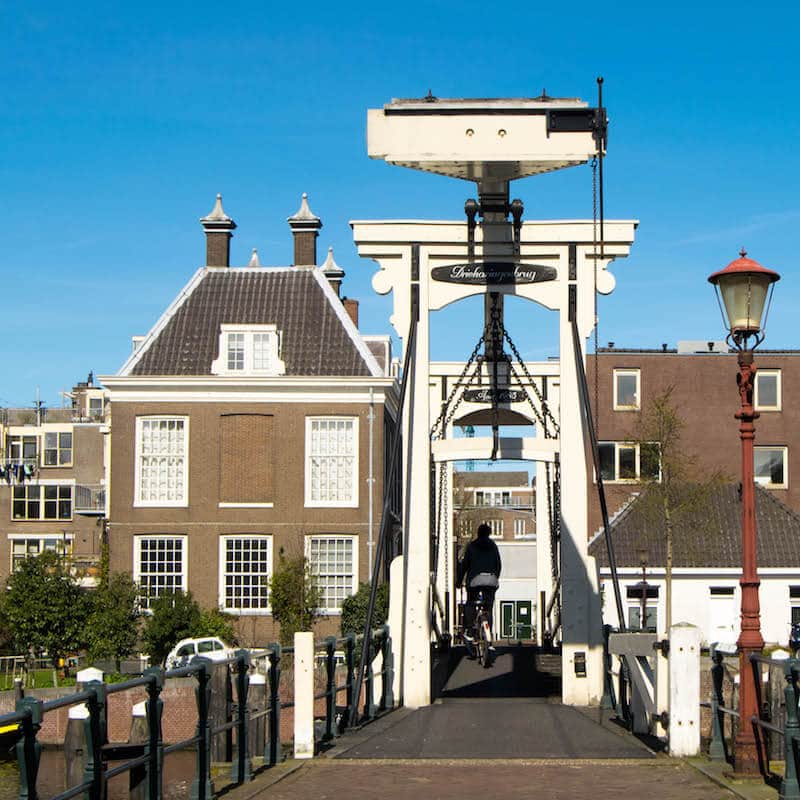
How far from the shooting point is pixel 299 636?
11.4m

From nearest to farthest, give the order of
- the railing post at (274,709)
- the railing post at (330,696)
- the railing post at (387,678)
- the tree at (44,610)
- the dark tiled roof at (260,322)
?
the railing post at (274,709) < the railing post at (330,696) < the railing post at (387,678) < the tree at (44,610) < the dark tiled roof at (260,322)

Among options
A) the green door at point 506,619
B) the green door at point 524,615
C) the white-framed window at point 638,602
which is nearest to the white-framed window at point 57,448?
the green door at point 506,619

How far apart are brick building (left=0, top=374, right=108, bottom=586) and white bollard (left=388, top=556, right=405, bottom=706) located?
36963mm

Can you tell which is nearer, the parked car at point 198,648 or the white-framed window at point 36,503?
the parked car at point 198,648

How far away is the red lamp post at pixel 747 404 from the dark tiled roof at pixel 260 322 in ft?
94.3

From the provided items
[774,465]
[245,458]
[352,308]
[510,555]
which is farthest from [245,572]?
[510,555]

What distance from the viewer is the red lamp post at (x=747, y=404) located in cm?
991

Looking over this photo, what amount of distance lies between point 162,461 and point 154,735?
31264mm

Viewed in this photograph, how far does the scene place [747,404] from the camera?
10414 mm

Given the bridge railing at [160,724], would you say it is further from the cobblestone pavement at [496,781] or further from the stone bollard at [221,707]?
the cobblestone pavement at [496,781]

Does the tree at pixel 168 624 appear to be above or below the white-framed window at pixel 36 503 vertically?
below

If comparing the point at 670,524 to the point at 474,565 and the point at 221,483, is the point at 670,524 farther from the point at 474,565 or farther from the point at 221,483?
the point at 474,565

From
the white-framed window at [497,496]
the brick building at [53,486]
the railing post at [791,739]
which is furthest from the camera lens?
the white-framed window at [497,496]

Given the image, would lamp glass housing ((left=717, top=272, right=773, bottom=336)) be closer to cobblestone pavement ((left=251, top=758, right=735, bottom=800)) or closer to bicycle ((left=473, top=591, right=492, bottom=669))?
cobblestone pavement ((left=251, top=758, right=735, bottom=800))
